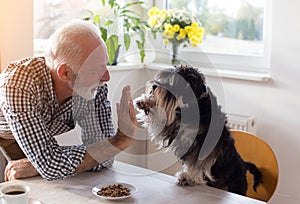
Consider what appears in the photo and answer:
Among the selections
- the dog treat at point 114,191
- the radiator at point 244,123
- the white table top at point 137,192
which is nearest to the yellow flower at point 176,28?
the radiator at point 244,123

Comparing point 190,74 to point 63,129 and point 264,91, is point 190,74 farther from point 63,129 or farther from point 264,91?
point 264,91

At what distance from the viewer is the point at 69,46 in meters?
1.70

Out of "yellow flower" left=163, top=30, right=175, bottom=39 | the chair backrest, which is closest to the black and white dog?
the chair backrest

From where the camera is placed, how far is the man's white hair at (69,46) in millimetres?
1697

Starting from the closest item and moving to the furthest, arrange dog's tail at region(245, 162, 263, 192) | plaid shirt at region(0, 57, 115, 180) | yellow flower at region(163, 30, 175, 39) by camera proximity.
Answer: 1. plaid shirt at region(0, 57, 115, 180)
2. dog's tail at region(245, 162, 263, 192)
3. yellow flower at region(163, 30, 175, 39)

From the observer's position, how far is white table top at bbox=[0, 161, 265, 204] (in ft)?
4.92

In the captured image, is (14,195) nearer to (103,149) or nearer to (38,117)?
(38,117)

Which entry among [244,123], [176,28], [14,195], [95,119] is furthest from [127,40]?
[14,195]

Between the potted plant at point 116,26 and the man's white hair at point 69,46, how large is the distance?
4.05 feet

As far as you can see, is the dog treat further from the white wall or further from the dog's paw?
the white wall

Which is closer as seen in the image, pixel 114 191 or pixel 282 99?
pixel 114 191

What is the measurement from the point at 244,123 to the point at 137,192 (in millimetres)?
1455

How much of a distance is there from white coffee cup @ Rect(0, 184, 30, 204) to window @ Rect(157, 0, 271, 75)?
6.65 feet

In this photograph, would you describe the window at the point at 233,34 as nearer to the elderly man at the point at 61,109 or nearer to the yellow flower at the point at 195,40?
the yellow flower at the point at 195,40
